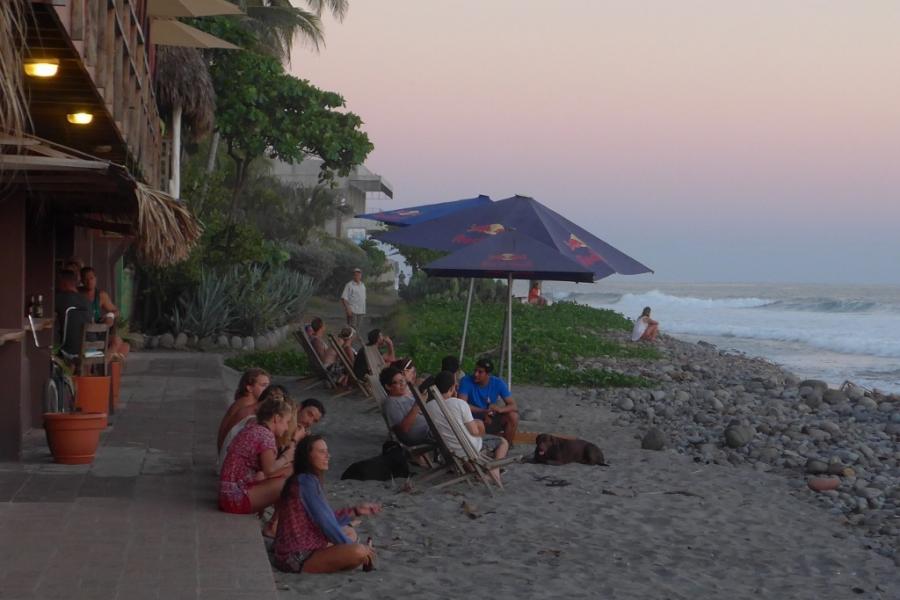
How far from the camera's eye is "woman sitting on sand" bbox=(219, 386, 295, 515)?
655 centimetres

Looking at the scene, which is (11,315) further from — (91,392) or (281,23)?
(281,23)

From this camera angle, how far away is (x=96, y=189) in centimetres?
823

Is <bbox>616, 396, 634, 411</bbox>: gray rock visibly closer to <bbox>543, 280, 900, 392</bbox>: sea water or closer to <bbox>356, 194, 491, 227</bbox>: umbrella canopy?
<bbox>356, 194, 491, 227</bbox>: umbrella canopy

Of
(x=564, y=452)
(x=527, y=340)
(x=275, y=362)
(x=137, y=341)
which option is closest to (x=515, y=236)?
(x=564, y=452)

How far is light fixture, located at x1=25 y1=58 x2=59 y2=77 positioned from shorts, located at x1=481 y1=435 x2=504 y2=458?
14.0 feet

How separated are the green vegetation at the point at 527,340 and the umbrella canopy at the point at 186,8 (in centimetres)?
562

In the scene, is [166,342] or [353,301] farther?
[353,301]

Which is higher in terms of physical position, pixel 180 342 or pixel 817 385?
pixel 180 342

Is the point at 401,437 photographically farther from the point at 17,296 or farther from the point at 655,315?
the point at 655,315

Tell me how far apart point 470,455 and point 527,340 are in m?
14.2

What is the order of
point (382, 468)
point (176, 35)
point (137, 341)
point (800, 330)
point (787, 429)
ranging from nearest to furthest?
point (382, 468) → point (787, 429) → point (176, 35) → point (137, 341) → point (800, 330)

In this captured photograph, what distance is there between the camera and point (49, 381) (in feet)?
27.7

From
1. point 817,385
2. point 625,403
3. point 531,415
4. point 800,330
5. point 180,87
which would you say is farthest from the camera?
point 800,330

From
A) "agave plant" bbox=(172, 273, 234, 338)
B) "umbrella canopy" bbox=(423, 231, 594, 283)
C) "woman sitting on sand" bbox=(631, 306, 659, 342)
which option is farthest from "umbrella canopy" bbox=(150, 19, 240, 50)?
"woman sitting on sand" bbox=(631, 306, 659, 342)
